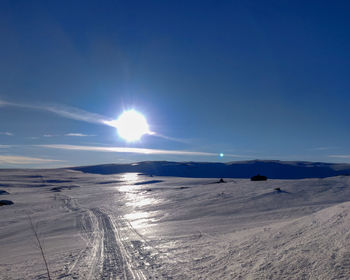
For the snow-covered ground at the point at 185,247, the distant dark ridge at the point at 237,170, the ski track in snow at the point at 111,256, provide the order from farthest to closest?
the distant dark ridge at the point at 237,170 < the ski track in snow at the point at 111,256 < the snow-covered ground at the point at 185,247

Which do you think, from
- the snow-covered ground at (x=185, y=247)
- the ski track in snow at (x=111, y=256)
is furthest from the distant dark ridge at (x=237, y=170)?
the ski track in snow at (x=111, y=256)

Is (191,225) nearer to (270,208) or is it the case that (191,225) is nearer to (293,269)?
(270,208)

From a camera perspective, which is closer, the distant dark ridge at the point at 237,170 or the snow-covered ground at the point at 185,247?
the snow-covered ground at the point at 185,247

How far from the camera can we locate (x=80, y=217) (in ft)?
48.1

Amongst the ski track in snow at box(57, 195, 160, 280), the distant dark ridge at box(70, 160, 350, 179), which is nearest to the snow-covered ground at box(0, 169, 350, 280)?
the ski track in snow at box(57, 195, 160, 280)

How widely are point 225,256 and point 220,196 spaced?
1334 cm

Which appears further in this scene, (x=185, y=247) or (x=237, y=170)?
(x=237, y=170)

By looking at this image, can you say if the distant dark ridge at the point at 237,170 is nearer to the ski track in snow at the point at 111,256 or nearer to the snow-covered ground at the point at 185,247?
the snow-covered ground at the point at 185,247

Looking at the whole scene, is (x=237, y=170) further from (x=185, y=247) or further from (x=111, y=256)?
(x=111, y=256)

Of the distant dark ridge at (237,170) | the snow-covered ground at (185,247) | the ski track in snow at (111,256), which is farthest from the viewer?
the distant dark ridge at (237,170)

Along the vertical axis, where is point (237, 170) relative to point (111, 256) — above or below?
below

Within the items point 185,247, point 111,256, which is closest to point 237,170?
point 185,247

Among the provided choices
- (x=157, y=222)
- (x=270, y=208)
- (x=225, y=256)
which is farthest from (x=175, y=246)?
(x=270, y=208)

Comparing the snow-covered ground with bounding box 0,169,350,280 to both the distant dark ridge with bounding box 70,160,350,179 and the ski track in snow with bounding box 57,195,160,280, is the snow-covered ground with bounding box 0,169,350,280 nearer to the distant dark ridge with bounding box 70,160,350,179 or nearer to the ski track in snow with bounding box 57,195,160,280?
the ski track in snow with bounding box 57,195,160,280
